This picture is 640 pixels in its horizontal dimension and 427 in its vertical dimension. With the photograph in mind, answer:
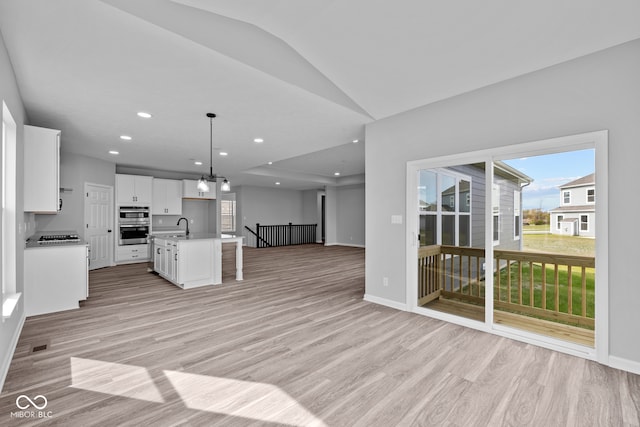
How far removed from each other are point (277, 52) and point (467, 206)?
9.82 feet

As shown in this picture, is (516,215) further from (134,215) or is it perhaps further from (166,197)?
(166,197)

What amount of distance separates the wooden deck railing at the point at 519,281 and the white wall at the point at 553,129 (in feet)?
2.03

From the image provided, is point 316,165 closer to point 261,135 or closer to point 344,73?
point 261,135

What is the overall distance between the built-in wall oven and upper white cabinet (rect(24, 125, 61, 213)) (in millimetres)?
3940

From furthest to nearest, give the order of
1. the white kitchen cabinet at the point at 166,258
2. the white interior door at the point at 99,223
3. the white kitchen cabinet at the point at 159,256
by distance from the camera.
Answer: the white interior door at the point at 99,223, the white kitchen cabinet at the point at 159,256, the white kitchen cabinet at the point at 166,258

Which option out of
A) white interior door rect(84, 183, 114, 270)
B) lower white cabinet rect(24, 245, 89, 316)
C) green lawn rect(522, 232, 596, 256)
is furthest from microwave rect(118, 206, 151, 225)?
green lawn rect(522, 232, 596, 256)

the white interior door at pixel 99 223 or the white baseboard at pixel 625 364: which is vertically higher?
the white interior door at pixel 99 223

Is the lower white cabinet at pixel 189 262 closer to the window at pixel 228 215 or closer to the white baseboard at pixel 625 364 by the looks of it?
the white baseboard at pixel 625 364

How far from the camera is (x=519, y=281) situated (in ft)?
12.0

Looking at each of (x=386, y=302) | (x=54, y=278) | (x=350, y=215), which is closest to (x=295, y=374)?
(x=386, y=302)

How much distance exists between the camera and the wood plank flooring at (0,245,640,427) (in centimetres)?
185

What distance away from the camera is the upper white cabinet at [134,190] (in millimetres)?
7359

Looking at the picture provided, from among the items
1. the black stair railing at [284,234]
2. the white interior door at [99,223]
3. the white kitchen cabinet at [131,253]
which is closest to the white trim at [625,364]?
the white interior door at [99,223]

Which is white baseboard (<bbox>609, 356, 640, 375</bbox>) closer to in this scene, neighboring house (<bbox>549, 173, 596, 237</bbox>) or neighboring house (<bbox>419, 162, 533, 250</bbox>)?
neighboring house (<bbox>549, 173, 596, 237</bbox>)
